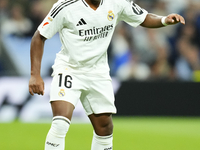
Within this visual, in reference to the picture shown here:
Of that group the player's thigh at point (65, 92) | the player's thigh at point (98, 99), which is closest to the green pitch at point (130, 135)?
the player's thigh at point (98, 99)

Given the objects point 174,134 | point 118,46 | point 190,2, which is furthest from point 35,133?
point 190,2

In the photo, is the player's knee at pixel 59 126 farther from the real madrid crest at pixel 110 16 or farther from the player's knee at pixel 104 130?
the real madrid crest at pixel 110 16

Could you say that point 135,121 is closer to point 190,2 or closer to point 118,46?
point 118,46

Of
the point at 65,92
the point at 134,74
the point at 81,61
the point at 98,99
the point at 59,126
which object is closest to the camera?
the point at 59,126

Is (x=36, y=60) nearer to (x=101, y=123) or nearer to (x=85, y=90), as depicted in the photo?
(x=85, y=90)

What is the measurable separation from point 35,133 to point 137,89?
314 centimetres

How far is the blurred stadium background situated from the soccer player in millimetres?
3743

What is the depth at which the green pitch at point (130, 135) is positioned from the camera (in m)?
6.78

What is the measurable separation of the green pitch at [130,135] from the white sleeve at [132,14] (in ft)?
7.81

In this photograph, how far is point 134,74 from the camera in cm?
1066

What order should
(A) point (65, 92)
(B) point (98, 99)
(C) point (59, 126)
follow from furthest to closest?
(B) point (98, 99)
(A) point (65, 92)
(C) point (59, 126)

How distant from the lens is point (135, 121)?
985 cm

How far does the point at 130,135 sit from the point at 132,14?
12.3 ft

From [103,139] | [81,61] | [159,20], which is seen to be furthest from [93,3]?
[103,139]
